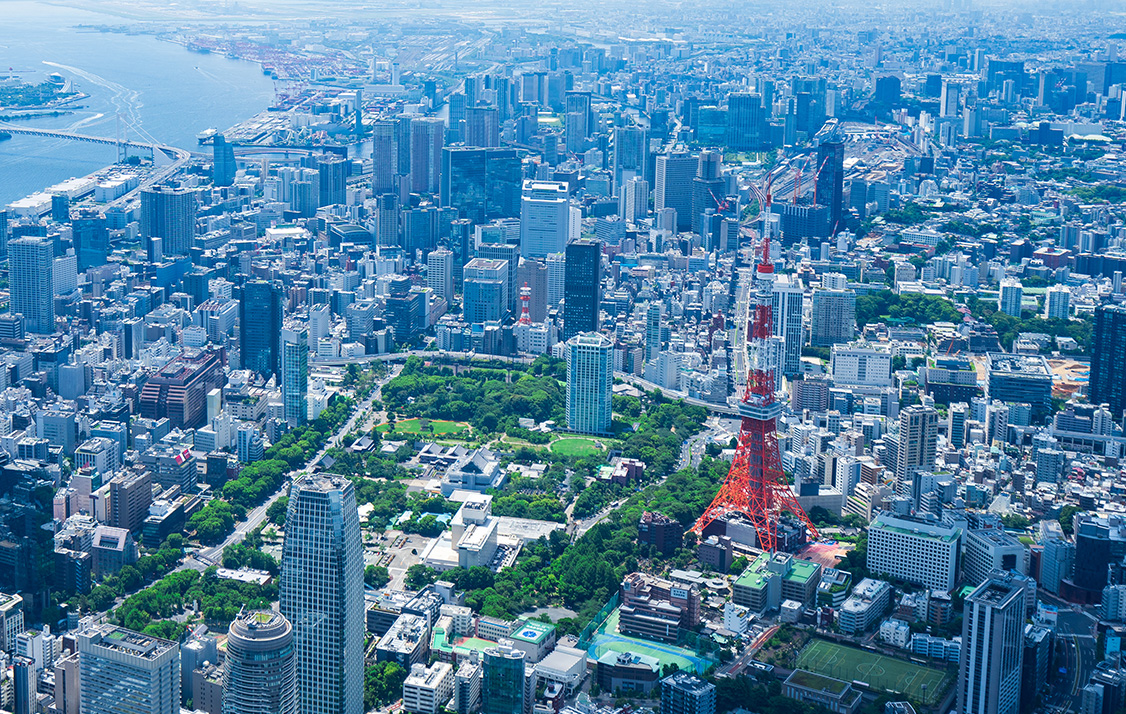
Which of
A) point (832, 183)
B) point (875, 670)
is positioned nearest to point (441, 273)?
point (832, 183)

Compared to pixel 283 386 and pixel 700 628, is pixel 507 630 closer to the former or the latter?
pixel 700 628

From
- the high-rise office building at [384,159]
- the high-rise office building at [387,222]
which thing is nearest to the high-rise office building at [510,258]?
the high-rise office building at [387,222]

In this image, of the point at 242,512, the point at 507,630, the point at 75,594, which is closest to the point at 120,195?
the point at 242,512

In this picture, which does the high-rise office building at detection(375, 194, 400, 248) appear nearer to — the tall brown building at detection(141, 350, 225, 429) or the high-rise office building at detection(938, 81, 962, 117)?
the tall brown building at detection(141, 350, 225, 429)

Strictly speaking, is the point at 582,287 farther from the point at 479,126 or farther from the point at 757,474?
the point at 479,126

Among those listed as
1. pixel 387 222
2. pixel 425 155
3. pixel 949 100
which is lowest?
pixel 387 222

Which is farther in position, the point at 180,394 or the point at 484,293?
the point at 484,293

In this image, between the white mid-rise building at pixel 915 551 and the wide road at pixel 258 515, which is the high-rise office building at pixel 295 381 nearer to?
the wide road at pixel 258 515
